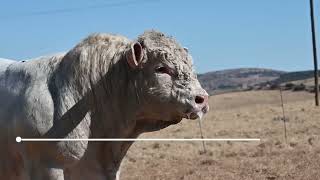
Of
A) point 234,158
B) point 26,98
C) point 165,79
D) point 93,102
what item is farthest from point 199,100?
point 234,158

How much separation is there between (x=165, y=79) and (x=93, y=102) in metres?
0.68

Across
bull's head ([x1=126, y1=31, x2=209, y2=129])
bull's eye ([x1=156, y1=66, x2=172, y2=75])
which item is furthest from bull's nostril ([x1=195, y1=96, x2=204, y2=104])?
bull's eye ([x1=156, y1=66, x2=172, y2=75])

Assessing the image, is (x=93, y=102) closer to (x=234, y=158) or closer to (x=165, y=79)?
(x=165, y=79)

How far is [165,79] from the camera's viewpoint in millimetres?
5578

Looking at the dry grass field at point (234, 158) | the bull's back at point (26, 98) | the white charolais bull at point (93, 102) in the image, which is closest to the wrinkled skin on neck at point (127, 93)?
the white charolais bull at point (93, 102)

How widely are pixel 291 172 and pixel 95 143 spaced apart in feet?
26.6

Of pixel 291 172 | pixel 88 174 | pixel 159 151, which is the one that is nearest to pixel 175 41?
pixel 88 174

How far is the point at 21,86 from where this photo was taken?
5.85 m

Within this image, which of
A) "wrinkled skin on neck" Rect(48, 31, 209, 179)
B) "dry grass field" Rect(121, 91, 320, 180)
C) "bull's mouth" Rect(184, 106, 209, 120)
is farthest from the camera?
"dry grass field" Rect(121, 91, 320, 180)

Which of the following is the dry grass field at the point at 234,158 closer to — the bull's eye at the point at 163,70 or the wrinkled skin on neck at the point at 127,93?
the wrinkled skin on neck at the point at 127,93

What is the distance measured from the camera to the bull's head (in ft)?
18.0

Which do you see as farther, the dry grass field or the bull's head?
the dry grass field

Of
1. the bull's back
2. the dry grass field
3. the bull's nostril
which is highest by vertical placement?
the bull's back

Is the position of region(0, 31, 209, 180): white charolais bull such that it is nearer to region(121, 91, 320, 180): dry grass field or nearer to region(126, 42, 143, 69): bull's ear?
region(126, 42, 143, 69): bull's ear
